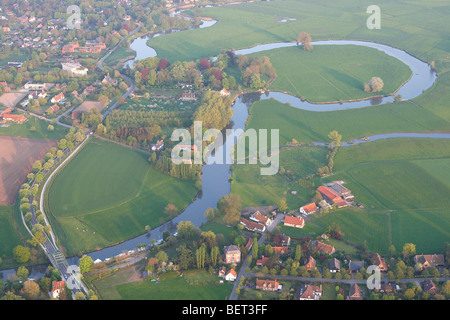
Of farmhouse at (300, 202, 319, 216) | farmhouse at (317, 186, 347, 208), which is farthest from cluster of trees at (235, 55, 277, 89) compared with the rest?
farmhouse at (300, 202, 319, 216)

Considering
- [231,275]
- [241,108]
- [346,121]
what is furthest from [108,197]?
[346,121]

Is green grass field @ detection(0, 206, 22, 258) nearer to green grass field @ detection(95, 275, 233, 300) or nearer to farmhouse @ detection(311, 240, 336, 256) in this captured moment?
green grass field @ detection(95, 275, 233, 300)

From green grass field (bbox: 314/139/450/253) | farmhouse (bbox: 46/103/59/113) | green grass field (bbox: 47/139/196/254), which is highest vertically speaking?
farmhouse (bbox: 46/103/59/113)

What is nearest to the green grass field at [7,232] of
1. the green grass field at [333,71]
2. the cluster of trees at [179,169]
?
the cluster of trees at [179,169]

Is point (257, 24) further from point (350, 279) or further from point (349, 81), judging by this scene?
point (350, 279)

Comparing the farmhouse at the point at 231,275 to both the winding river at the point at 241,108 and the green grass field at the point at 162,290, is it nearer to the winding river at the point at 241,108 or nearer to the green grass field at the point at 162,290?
the green grass field at the point at 162,290
